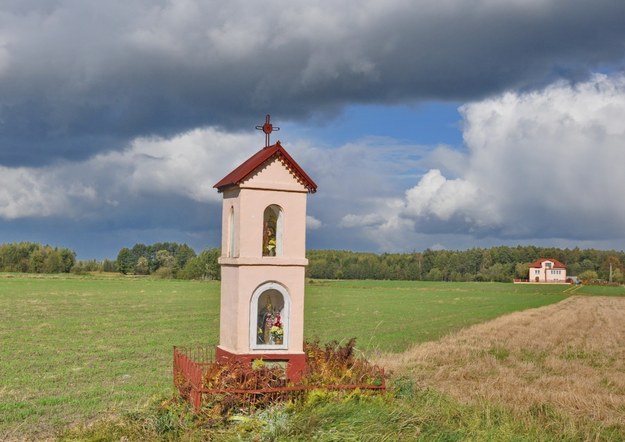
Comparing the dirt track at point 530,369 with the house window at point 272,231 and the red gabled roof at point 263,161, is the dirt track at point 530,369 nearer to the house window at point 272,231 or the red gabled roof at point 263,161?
the house window at point 272,231

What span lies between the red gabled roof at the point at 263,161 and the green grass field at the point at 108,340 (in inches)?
171

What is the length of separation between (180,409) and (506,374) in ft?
34.4

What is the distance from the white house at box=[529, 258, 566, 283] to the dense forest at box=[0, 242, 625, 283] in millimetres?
2352

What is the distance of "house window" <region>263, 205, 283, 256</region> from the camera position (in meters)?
11.8

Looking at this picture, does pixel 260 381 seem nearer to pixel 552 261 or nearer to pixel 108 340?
pixel 108 340

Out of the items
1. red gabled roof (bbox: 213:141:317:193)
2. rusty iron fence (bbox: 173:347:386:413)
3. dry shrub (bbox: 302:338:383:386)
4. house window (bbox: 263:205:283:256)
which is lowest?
rusty iron fence (bbox: 173:347:386:413)

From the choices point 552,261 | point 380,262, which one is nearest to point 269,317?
point 380,262

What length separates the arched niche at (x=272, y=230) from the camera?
11.8m

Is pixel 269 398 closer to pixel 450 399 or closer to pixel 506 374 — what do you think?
pixel 450 399

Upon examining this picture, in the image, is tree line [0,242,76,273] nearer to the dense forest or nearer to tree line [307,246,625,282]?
the dense forest

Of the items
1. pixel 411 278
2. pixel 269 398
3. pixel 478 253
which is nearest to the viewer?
pixel 269 398

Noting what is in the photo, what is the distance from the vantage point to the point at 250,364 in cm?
1105

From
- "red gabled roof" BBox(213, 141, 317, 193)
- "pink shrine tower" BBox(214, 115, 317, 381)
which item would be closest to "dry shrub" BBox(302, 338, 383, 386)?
"pink shrine tower" BBox(214, 115, 317, 381)

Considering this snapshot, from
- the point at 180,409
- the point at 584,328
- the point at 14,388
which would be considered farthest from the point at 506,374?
the point at 584,328
